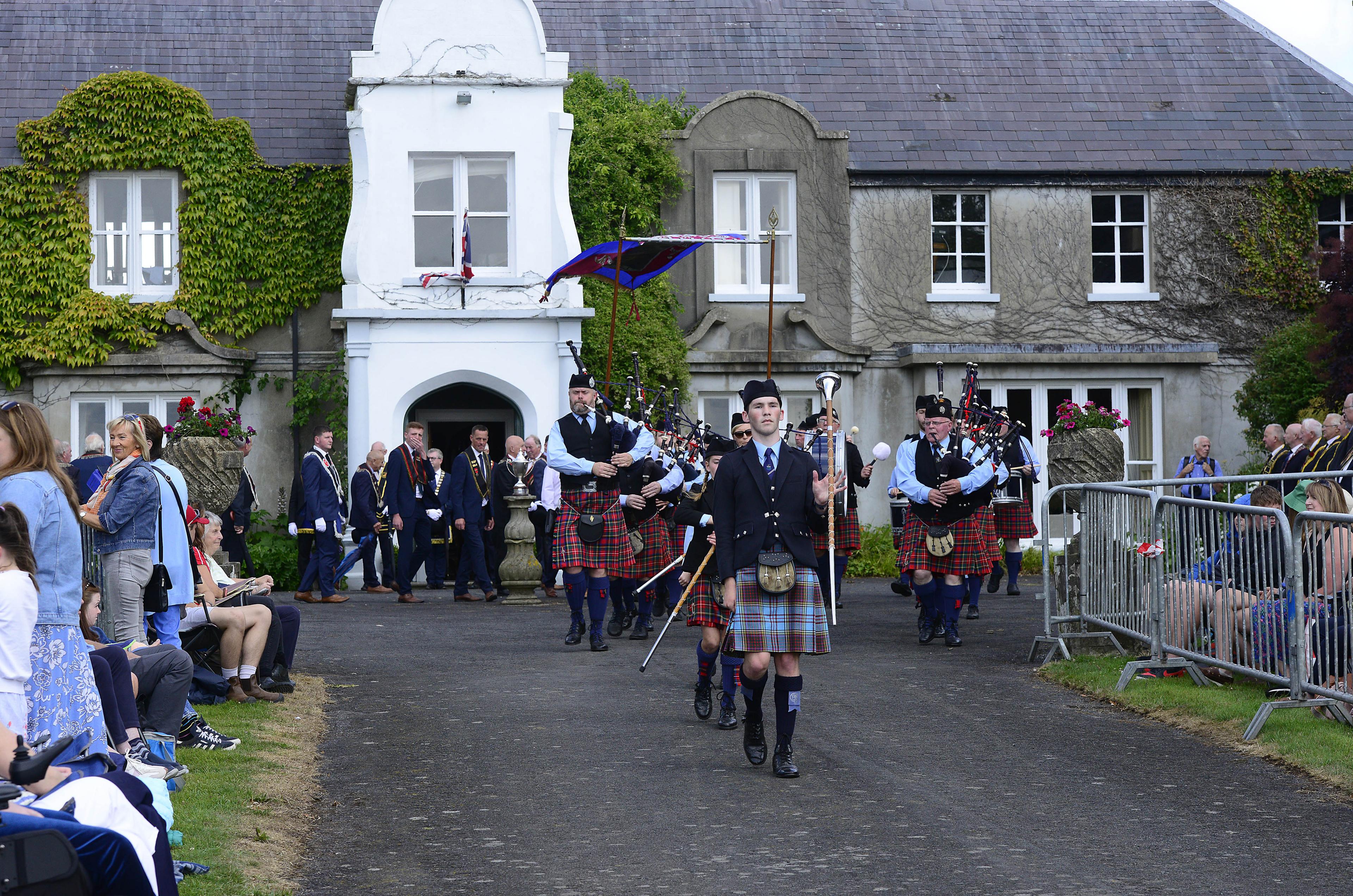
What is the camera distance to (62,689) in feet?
20.4

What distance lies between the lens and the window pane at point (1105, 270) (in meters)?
24.1

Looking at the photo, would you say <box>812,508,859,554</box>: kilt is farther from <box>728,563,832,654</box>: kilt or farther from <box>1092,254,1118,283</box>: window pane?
<box>1092,254,1118,283</box>: window pane

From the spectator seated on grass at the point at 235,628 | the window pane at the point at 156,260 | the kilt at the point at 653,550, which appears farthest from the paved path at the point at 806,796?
the window pane at the point at 156,260

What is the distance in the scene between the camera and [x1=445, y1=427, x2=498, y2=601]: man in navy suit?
17734mm

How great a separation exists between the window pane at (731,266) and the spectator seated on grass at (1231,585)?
542 inches

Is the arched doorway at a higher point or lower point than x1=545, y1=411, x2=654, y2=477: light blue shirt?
higher

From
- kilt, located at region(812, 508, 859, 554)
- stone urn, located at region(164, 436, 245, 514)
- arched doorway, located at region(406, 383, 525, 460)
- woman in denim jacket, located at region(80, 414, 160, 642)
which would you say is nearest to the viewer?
woman in denim jacket, located at region(80, 414, 160, 642)

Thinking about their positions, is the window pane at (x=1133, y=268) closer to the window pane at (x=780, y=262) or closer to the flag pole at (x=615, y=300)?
the window pane at (x=780, y=262)

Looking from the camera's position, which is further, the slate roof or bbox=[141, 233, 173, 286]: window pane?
the slate roof

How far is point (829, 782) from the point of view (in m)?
7.66

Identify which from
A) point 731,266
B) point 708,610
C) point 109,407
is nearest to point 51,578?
A: point 708,610

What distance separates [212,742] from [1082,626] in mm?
6854

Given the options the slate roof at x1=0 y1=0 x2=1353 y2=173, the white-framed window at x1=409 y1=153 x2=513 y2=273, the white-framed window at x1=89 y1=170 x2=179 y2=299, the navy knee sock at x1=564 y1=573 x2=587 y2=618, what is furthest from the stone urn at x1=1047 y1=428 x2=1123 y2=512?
the white-framed window at x1=89 y1=170 x2=179 y2=299

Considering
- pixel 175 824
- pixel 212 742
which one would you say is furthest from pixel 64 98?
pixel 175 824
